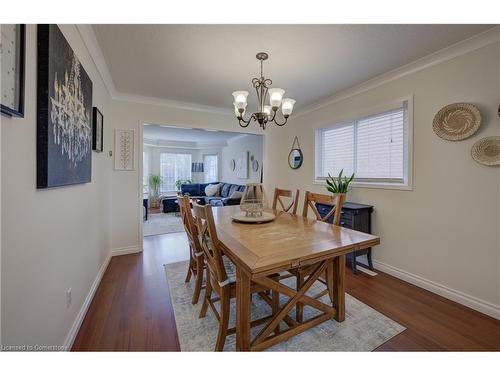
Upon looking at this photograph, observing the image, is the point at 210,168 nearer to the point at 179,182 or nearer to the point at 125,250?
the point at 179,182

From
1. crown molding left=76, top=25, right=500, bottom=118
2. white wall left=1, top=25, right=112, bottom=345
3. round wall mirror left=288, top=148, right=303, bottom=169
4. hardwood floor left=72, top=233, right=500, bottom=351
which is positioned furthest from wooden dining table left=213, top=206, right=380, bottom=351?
round wall mirror left=288, top=148, right=303, bottom=169

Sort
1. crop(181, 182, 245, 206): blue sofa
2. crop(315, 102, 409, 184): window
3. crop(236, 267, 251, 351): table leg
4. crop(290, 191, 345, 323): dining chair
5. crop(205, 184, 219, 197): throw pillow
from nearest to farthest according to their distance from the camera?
crop(236, 267, 251, 351): table leg
crop(290, 191, 345, 323): dining chair
crop(315, 102, 409, 184): window
crop(181, 182, 245, 206): blue sofa
crop(205, 184, 219, 197): throw pillow

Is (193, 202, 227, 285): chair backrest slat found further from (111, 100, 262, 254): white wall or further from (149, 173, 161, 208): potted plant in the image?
(149, 173, 161, 208): potted plant

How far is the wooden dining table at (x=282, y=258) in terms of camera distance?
3.66 ft

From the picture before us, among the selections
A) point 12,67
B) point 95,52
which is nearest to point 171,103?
point 95,52

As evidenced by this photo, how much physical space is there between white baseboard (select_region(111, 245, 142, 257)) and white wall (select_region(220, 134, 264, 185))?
3.40 m

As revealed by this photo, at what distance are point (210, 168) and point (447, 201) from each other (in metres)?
7.45

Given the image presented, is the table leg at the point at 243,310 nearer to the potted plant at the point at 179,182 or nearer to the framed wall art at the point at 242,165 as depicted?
the framed wall art at the point at 242,165

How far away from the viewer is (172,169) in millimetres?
8312

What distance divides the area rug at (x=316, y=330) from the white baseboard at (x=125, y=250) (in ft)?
5.53

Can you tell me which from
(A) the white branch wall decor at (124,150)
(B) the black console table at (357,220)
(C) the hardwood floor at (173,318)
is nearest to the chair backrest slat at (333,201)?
(B) the black console table at (357,220)

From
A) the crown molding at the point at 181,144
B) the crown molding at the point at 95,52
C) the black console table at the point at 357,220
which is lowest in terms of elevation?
the black console table at the point at 357,220

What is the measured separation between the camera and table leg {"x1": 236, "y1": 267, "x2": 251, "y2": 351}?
1283 mm

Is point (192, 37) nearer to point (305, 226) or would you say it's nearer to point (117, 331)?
point (305, 226)
